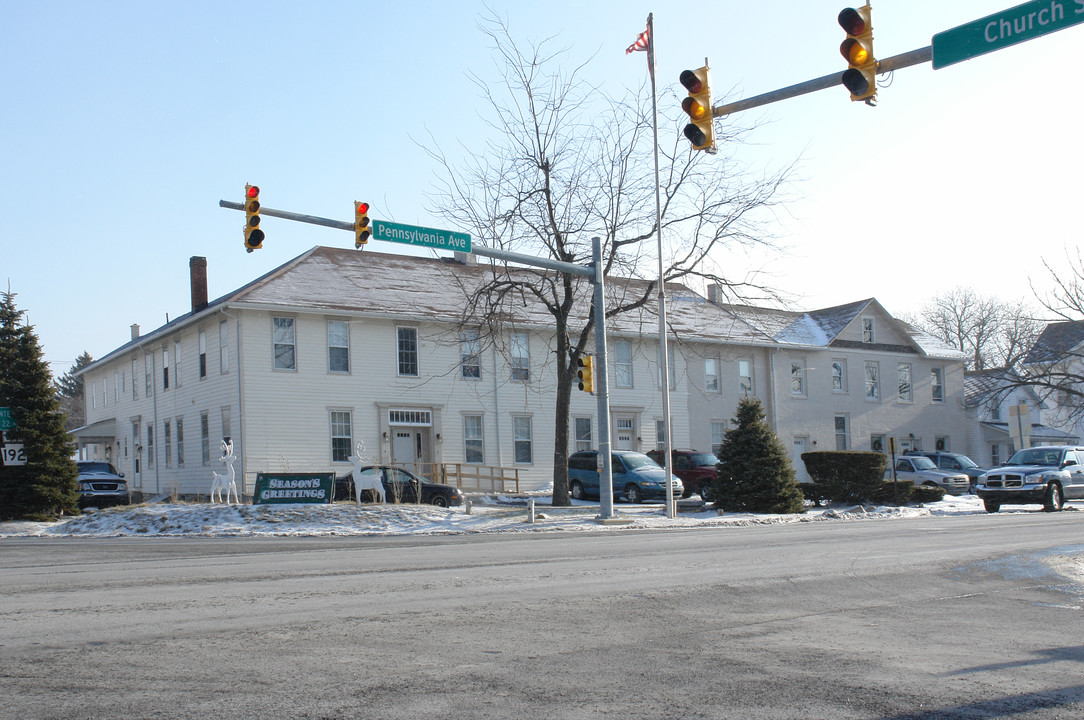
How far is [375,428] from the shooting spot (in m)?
35.9

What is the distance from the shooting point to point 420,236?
19.2 metres

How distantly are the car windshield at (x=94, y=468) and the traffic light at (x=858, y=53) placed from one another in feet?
100

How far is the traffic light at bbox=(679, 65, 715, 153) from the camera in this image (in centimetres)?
1222

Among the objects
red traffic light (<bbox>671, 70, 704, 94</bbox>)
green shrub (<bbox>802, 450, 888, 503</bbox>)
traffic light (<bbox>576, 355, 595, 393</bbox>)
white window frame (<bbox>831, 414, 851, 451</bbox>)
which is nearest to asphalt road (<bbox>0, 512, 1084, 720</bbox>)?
red traffic light (<bbox>671, 70, 704, 94</bbox>)

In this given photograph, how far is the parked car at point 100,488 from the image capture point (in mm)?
32469

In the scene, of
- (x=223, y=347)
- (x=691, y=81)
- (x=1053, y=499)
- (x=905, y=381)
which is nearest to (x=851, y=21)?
(x=691, y=81)

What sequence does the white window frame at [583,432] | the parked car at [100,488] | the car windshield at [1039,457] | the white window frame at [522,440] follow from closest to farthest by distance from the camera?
the car windshield at [1039,457]
the parked car at [100,488]
the white window frame at [522,440]
the white window frame at [583,432]

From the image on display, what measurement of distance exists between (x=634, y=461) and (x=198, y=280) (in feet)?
59.6

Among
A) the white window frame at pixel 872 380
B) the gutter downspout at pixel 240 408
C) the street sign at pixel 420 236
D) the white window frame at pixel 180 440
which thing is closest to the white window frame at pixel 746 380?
the white window frame at pixel 872 380

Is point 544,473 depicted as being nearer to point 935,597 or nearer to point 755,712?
point 935,597

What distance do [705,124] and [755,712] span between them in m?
8.32

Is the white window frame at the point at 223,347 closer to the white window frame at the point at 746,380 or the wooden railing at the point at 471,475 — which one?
the wooden railing at the point at 471,475

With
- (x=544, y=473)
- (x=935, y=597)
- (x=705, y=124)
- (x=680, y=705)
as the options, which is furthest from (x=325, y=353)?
(x=680, y=705)

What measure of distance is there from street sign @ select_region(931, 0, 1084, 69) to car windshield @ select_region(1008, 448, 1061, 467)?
21.9 m
